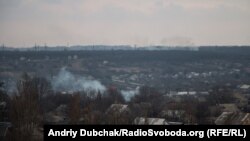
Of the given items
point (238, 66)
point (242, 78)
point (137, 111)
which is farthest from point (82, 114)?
point (238, 66)

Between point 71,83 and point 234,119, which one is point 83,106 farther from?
point 71,83

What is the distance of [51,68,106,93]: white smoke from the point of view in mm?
45350

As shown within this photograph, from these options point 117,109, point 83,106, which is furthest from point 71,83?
point 117,109

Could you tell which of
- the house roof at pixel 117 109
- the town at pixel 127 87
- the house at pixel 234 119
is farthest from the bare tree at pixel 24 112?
the house at pixel 234 119

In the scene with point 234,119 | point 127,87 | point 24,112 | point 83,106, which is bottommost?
point 127,87

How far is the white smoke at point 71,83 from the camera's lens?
4535cm

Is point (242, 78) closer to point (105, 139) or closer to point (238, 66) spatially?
point (238, 66)

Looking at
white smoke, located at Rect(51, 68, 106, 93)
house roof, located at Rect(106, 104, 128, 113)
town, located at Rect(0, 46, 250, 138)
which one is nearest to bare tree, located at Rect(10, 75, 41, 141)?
town, located at Rect(0, 46, 250, 138)

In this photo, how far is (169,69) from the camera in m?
56.8

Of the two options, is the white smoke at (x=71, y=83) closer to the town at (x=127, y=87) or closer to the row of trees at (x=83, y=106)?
the town at (x=127, y=87)

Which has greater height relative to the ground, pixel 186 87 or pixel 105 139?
pixel 105 139

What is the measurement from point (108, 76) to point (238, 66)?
16481mm

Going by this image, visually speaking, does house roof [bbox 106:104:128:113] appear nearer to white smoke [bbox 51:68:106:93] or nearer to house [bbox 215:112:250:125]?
house [bbox 215:112:250:125]

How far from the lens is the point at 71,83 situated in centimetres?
4850
